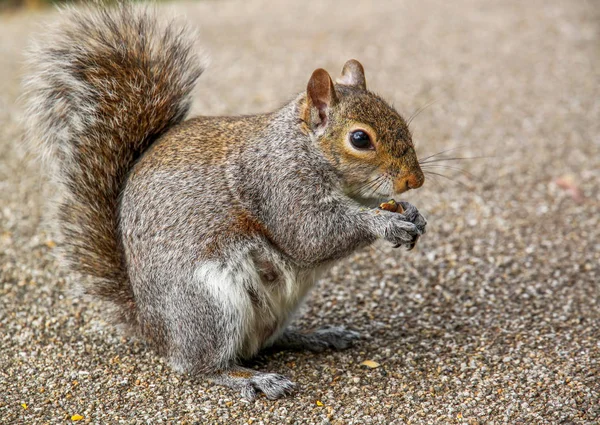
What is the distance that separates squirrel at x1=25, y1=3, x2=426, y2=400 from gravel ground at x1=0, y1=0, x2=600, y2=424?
222mm

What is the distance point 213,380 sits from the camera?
2.96 m

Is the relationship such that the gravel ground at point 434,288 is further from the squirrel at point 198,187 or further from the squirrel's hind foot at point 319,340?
the squirrel at point 198,187

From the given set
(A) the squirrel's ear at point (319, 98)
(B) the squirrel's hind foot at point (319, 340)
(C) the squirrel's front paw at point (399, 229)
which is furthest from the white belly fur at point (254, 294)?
A: (A) the squirrel's ear at point (319, 98)

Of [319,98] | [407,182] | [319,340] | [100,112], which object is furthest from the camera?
[319,340]

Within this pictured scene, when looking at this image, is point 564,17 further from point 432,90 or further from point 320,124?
point 320,124

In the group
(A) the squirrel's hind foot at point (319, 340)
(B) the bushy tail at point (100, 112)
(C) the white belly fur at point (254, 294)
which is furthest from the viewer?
(A) the squirrel's hind foot at point (319, 340)

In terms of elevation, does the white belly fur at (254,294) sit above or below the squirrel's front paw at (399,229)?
below

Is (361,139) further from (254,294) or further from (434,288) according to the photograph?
(434,288)

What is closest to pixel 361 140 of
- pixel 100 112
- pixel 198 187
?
pixel 198 187

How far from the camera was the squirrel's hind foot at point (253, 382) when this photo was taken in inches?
112

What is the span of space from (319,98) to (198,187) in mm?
581

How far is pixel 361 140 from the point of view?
2.80 m

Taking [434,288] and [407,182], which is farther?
[434,288]

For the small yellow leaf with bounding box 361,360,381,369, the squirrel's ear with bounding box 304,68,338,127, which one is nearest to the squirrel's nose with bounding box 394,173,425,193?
the squirrel's ear with bounding box 304,68,338,127
